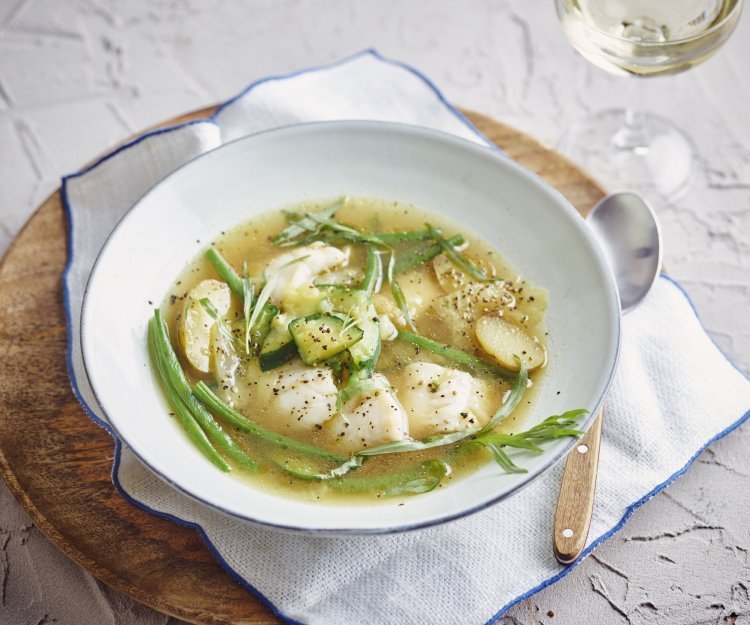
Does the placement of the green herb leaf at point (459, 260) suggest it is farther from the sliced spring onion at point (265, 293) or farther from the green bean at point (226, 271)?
the green bean at point (226, 271)

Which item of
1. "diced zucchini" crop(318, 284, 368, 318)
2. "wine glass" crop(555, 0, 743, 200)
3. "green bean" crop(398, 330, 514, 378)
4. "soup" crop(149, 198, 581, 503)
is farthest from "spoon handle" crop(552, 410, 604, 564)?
"wine glass" crop(555, 0, 743, 200)

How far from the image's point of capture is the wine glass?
2945 millimetres

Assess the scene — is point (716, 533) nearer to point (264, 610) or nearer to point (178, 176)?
point (264, 610)

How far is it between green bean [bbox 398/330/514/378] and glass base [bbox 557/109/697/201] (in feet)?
4.43

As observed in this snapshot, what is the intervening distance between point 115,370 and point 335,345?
0.66m

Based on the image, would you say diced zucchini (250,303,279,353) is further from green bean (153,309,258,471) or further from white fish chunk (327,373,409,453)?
white fish chunk (327,373,409,453)

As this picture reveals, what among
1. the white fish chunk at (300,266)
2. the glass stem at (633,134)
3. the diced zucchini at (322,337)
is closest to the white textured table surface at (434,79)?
the glass stem at (633,134)

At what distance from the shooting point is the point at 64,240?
3.10 metres

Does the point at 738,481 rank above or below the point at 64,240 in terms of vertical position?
below

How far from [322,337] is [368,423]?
32 cm

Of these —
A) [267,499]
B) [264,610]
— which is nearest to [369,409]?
[267,499]

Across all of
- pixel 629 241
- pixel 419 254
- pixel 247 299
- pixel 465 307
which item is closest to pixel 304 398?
pixel 247 299

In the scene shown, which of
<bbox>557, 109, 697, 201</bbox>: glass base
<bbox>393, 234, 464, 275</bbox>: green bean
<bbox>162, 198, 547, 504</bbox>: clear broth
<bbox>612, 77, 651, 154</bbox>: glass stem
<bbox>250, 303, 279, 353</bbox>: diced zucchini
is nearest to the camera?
<bbox>162, 198, 547, 504</bbox>: clear broth

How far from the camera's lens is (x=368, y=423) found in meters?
2.41
